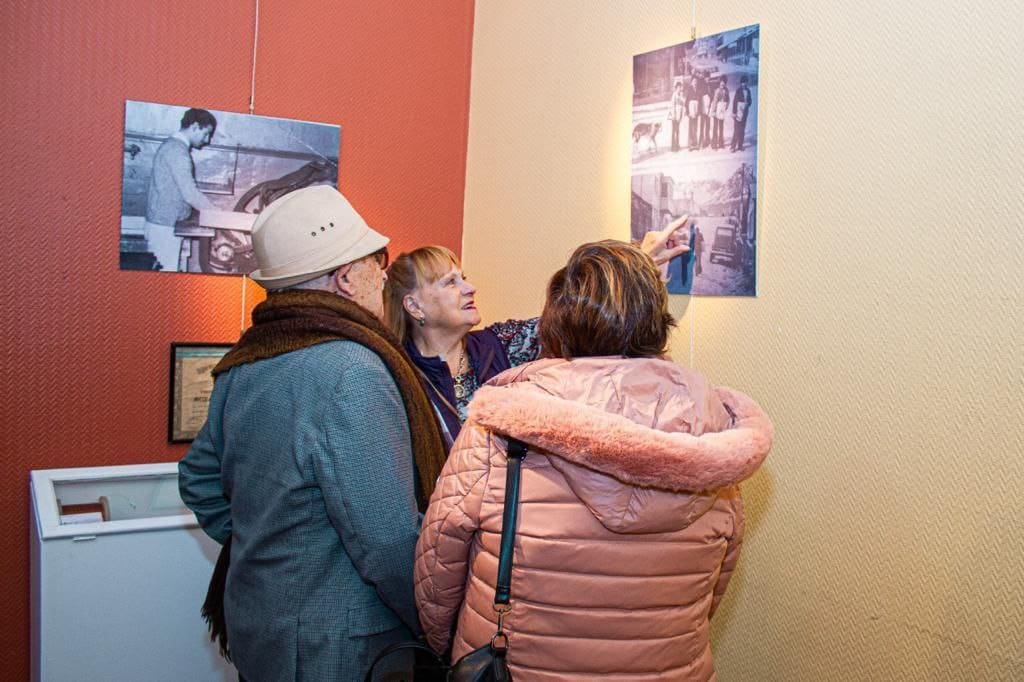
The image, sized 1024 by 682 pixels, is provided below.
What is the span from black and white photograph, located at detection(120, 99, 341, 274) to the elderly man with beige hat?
3.15 feet

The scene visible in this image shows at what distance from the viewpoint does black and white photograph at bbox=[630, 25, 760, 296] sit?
6.54ft

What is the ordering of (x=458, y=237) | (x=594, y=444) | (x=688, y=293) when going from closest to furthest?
(x=594, y=444)
(x=688, y=293)
(x=458, y=237)

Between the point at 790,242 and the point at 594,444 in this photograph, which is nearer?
the point at 594,444

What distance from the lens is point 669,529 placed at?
1264mm

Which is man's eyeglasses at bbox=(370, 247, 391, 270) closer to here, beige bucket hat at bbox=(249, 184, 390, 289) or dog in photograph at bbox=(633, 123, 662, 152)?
beige bucket hat at bbox=(249, 184, 390, 289)

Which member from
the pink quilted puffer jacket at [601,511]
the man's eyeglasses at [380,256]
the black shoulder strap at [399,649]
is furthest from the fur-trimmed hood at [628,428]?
the man's eyeglasses at [380,256]

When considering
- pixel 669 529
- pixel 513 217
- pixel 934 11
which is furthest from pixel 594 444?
pixel 513 217

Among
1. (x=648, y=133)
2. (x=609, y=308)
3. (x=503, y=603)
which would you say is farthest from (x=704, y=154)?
(x=503, y=603)

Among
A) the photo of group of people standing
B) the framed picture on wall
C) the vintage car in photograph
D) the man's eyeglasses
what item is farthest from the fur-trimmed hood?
the framed picture on wall

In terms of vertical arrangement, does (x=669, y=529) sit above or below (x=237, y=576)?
above

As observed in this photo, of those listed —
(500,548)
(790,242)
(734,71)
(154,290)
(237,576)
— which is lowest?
(237,576)

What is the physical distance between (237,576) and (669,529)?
0.85 metres

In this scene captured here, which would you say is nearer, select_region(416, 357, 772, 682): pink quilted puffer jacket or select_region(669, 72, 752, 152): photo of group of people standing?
select_region(416, 357, 772, 682): pink quilted puffer jacket

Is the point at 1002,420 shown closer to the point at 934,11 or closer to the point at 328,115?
the point at 934,11
